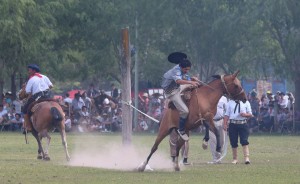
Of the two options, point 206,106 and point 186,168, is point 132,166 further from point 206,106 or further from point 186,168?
point 206,106

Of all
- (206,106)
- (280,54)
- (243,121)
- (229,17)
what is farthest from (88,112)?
(206,106)

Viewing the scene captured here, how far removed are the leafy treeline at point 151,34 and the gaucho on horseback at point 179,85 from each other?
1097 inches

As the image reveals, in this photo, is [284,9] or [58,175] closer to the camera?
[58,175]

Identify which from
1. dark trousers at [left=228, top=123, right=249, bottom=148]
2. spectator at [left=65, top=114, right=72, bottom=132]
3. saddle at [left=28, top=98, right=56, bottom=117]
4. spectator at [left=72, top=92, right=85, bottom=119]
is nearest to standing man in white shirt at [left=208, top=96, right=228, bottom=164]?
dark trousers at [left=228, top=123, right=249, bottom=148]

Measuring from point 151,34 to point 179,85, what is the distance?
1412 inches

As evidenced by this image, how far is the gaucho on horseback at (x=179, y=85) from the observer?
21406mm

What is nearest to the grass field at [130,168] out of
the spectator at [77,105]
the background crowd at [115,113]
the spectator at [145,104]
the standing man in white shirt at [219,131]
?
the standing man in white shirt at [219,131]

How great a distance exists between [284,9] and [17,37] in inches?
551

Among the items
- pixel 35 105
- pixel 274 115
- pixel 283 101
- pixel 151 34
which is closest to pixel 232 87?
pixel 35 105

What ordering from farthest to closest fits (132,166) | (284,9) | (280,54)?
1. (280,54)
2. (284,9)
3. (132,166)

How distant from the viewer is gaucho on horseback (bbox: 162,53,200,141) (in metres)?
21.4

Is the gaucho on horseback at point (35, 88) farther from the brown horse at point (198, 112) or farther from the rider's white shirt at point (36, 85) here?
the brown horse at point (198, 112)

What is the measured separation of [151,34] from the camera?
2256 inches

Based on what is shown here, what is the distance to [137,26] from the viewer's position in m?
55.3
